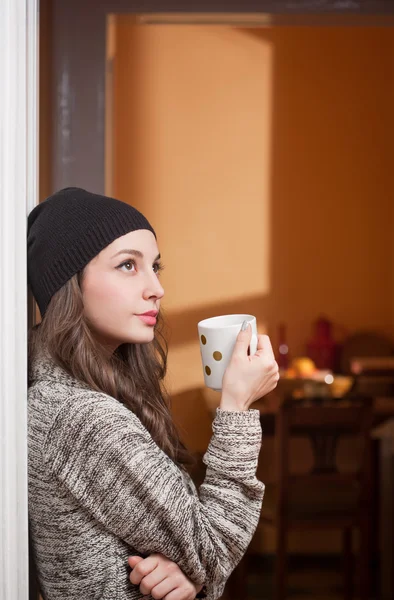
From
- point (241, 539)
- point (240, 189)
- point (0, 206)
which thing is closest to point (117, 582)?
point (241, 539)

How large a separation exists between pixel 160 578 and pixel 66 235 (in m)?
0.48

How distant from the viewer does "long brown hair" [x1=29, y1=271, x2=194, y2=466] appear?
1.02m

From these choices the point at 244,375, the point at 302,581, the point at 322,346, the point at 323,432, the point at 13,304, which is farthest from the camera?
the point at 322,346

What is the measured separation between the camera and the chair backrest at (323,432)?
2.65 metres

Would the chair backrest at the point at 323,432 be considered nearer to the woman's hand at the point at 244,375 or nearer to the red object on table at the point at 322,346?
the red object on table at the point at 322,346

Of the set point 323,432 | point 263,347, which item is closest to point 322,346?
point 323,432

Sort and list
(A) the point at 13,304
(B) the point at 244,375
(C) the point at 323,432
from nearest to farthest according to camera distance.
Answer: (A) the point at 13,304 → (B) the point at 244,375 → (C) the point at 323,432

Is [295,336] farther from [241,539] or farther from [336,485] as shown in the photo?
[241,539]

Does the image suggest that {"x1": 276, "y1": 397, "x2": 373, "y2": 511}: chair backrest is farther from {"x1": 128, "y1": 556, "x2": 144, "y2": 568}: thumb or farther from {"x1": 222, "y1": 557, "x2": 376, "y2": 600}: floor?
{"x1": 128, "y1": 556, "x2": 144, "y2": 568}: thumb

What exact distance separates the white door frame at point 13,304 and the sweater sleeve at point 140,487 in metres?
0.07

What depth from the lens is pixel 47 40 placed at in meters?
1.62

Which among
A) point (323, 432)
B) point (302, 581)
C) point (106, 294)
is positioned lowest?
point (302, 581)

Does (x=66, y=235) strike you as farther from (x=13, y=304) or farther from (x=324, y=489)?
(x=324, y=489)

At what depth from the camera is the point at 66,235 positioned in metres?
1.03
